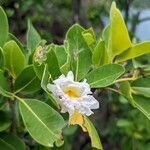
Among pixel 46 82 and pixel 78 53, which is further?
pixel 78 53

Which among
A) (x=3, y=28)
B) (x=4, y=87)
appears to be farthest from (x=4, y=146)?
(x=3, y=28)

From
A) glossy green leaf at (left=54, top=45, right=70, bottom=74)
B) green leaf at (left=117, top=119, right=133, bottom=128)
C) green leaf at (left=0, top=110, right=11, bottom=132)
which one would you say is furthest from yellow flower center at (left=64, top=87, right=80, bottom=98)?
green leaf at (left=117, top=119, right=133, bottom=128)

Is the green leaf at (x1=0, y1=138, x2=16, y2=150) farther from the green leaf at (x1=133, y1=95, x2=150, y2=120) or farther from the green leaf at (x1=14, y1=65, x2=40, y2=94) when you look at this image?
the green leaf at (x1=133, y1=95, x2=150, y2=120)

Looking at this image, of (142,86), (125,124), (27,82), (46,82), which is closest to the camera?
(46,82)

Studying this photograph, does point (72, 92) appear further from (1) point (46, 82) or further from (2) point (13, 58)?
(2) point (13, 58)

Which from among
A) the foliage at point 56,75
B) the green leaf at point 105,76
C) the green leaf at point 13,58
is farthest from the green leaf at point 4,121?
the green leaf at point 105,76
